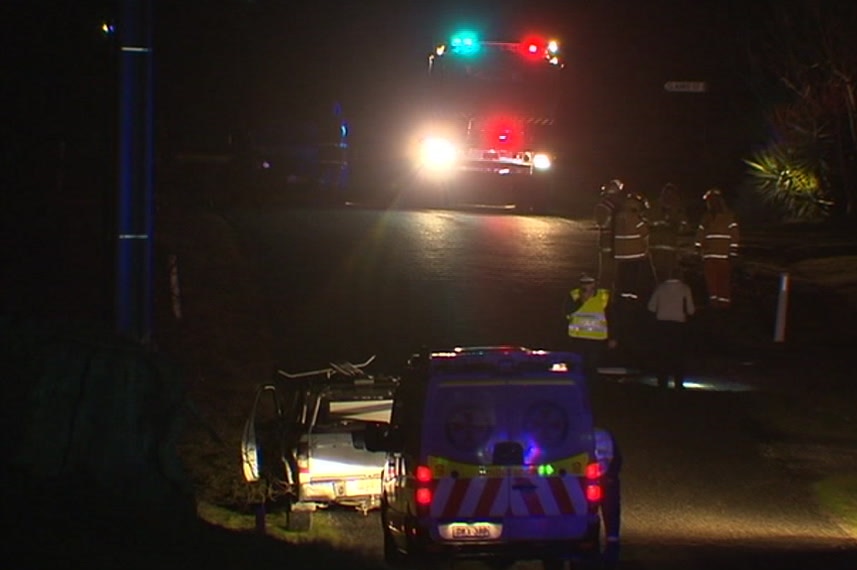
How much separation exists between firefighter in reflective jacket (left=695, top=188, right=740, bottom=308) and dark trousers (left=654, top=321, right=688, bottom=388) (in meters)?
3.66

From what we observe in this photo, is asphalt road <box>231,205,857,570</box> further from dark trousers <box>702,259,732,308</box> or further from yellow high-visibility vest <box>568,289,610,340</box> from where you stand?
dark trousers <box>702,259,732,308</box>

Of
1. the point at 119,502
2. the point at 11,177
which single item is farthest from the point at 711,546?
the point at 11,177

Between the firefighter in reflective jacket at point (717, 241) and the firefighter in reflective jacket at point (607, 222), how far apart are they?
1.80 metres

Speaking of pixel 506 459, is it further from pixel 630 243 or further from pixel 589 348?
pixel 630 243

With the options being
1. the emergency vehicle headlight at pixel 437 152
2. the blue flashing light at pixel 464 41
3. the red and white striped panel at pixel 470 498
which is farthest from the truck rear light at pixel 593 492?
the blue flashing light at pixel 464 41

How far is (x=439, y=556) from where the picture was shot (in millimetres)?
9359

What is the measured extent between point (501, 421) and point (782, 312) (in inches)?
468

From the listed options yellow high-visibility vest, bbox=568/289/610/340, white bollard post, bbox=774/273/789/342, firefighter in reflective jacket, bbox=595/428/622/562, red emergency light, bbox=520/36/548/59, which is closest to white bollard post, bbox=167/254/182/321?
yellow high-visibility vest, bbox=568/289/610/340

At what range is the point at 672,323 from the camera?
1658 centimetres

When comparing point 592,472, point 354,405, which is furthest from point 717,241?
point 592,472

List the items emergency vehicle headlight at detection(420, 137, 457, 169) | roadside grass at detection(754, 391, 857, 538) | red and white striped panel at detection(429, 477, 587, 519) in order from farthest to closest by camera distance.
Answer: emergency vehicle headlight at detection(420, 137, 457, 169)
roadside grass at detection(754, 391, 857, 538)
red and white striped panel at detection(429, 477, 587, 519)

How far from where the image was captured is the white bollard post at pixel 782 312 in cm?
1981

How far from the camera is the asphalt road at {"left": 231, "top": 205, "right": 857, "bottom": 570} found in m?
12.5

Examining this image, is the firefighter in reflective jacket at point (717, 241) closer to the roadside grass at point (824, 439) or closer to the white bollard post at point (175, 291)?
the roadside grass at point (824, 439)
